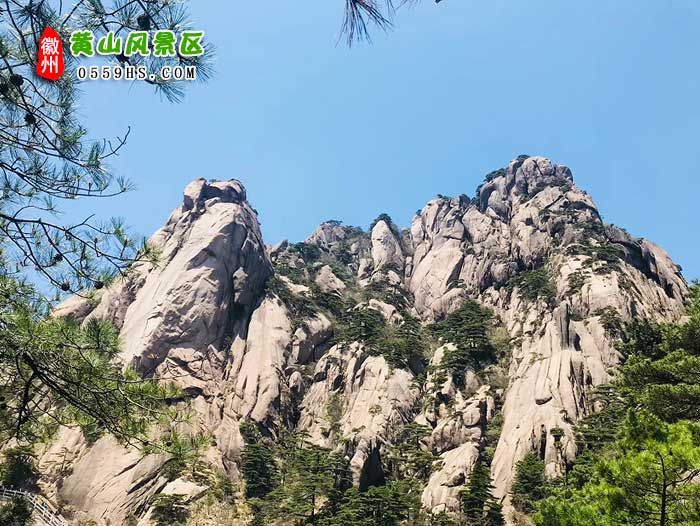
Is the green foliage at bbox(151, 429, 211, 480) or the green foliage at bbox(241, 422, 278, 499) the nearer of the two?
the green foliage at bbox(151, 429, 211, 480)

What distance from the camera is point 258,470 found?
38.0m

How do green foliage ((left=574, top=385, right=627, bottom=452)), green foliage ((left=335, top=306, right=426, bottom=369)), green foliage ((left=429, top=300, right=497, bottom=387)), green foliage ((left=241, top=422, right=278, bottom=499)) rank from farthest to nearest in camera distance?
green foliage ((left=335, top=306, right=426, bottom=369)) < green foliage ((left=429, top=300, right=497, bottom=387)) < green foliage ((left=241, top=422, right=278, bottom=499)) < green foliage ((left=574, top=385, right=627, bottom=452))

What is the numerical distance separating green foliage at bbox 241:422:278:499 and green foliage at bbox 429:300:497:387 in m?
18.8

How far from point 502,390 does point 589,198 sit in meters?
39.5

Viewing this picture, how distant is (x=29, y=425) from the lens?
253 inches

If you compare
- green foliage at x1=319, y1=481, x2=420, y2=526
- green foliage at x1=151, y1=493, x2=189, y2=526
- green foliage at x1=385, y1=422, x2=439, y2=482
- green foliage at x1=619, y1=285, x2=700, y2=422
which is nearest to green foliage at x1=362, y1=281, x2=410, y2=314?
green foliage at x1=385, y1=422, x2=439, y2=482

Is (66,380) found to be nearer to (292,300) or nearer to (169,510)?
(169,510)

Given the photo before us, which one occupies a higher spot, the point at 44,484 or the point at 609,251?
the point at 609,251

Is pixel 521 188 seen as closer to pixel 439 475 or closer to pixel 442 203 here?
pixel 442 203

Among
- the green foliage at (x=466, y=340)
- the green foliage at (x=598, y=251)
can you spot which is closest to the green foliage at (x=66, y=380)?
the green foliage at (x=466, y=340)

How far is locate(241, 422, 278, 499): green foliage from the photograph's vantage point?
3709cm

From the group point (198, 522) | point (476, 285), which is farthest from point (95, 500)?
point (476, 285)

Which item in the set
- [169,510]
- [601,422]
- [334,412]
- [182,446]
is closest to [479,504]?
[601,422]

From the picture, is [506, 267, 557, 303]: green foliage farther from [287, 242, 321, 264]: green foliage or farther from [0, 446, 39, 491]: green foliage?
[0, 446, 39, 491]: green foliage
